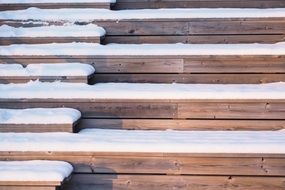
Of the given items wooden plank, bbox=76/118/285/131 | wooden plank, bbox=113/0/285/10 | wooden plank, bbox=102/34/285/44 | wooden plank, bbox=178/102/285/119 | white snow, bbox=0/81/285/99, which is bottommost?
wooden plank, bbox=76/118/285/131

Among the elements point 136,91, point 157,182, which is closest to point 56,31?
point 136,91

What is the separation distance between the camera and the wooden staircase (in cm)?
201

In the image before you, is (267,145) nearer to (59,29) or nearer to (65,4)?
(59,29)

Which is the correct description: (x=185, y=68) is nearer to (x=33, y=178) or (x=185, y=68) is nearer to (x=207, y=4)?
(x=207, y=4)

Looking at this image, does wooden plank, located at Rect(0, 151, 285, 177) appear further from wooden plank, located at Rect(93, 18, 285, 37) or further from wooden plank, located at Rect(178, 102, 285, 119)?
wooden plank, located at Rect(93, 18, 285, 37)

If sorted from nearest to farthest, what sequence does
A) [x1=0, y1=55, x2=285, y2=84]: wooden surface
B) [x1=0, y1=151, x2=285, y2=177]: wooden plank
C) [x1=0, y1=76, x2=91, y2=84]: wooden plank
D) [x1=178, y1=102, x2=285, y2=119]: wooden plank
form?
[x1=0, y1=151, x2=285, y2=177]: wooden plank
[x1=178, y1=102, x2=285, y2=119]: wooden plank
[x1=0, y1=76, x2=91, y2=84]: wooden plank
[x1=0, y1=55, x2=285, y2=84]: wooden surface

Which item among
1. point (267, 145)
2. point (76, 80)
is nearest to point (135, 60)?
point (76, 80)

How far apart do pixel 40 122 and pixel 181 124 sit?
27.3 inches

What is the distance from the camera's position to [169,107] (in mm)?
2309

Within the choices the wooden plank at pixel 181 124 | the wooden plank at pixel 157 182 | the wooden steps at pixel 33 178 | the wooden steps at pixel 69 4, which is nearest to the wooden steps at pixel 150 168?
the wooden plank at pixel 157 182

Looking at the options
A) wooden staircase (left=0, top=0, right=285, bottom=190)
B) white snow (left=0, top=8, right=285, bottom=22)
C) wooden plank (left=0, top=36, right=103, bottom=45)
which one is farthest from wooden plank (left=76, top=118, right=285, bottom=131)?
white snow (left=0, top=8, right=285, bottom=22)

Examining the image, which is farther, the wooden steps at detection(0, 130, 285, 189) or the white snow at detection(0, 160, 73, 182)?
the wooden steps at detection(0, 130, 285, 189)

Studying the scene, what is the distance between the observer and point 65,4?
10.00 ft

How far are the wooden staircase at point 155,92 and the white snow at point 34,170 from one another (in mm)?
28
